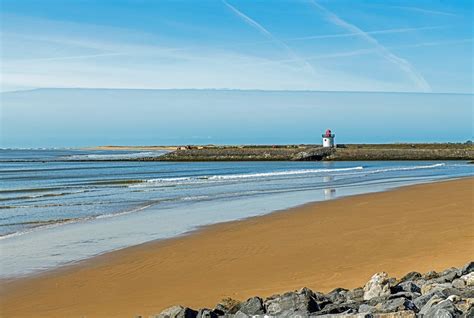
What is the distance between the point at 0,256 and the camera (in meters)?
11.6

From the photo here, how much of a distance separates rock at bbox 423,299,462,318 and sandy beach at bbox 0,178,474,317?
302cm

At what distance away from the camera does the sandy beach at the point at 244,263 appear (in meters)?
8.34

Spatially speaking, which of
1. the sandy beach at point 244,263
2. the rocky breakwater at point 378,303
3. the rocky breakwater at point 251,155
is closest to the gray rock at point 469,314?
the rocky breakwater at point 378,303

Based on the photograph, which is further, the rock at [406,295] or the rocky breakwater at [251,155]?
the rocky breakwater at [251,155]

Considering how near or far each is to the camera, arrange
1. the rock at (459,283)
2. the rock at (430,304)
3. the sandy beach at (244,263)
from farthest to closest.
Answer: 1. the sandy beach at (244,263)
2. the rock at (459,283)
3. the rock at (430,304)

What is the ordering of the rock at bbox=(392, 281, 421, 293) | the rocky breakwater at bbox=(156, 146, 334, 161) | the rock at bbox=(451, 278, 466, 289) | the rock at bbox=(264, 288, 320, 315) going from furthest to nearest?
the rocky breakwater at bbox=(156, 146, 334, 161)
the rock at bbox=(392, 281, 421, 293)
the rock at bbox=(451, 278, 466, 289)
the rock at bbox=(264, 288, 320, 315)

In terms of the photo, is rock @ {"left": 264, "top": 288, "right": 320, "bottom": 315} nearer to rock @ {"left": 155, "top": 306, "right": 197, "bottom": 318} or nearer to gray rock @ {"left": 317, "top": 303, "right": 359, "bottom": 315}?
gray rock @ {"left": 317, "top": 303, "right": 359, "bottom": 315}

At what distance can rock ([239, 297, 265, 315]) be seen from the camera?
642cm

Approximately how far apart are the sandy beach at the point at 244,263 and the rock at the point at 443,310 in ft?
9.91

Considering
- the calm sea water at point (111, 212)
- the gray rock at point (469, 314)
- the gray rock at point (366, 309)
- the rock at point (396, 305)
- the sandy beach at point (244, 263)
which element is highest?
the gray rock at point (469, 314)

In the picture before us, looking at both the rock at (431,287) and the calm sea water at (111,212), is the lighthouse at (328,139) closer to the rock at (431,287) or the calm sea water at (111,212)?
the calm sea water at (111,212)

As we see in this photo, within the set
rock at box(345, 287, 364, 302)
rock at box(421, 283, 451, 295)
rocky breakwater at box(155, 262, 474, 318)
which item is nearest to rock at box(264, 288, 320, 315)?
rocky breakwater at box(155, 262, 474, 318)

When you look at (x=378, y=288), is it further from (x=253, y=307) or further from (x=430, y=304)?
(x=253, y=307)

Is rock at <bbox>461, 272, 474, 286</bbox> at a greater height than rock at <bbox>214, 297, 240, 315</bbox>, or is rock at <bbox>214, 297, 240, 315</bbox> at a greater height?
rock at <bbox>461, 272, 474, 286</bbox>
